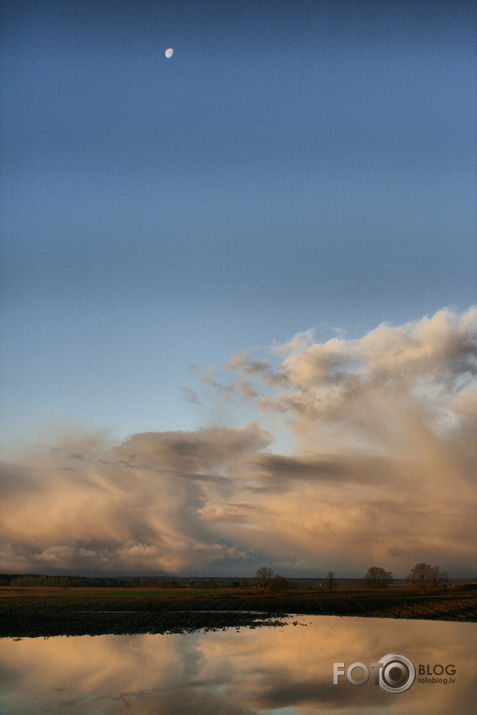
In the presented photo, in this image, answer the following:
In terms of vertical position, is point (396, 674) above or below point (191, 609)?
above

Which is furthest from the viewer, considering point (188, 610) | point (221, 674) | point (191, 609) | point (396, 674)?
point (191, 609)

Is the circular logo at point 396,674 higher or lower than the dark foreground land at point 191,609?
higher

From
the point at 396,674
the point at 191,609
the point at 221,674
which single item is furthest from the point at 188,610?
the point at 396,674

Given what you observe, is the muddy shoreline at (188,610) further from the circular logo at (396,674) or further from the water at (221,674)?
the circular logo at (396,674)

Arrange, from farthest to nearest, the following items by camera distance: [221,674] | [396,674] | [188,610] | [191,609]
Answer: [191,609]
[188,610]
[221,674]
[396,674]

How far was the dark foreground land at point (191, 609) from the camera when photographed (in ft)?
169

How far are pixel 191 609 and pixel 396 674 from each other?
44.6 meters

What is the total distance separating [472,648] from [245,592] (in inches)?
2346

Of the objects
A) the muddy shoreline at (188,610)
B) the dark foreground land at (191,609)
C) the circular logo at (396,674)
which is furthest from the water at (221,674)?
the dark foreground land at (191,609)

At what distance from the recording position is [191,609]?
233ft

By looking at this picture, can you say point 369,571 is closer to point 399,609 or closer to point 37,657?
point 399,609

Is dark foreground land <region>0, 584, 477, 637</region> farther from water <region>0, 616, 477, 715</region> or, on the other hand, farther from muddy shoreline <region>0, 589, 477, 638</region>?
water <region>0, 616, 477, 715</region>

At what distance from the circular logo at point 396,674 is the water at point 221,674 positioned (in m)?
0.53

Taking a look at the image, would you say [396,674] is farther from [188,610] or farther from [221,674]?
[188,610]
